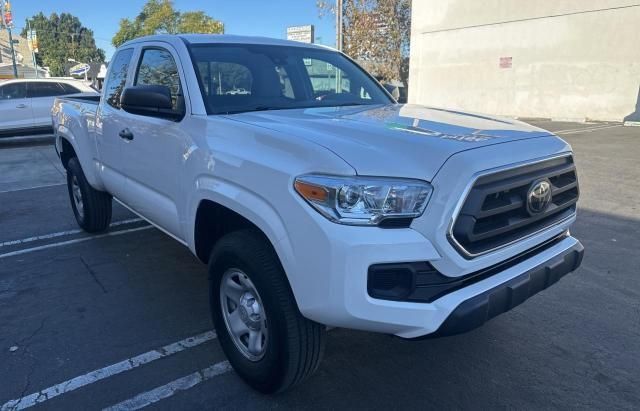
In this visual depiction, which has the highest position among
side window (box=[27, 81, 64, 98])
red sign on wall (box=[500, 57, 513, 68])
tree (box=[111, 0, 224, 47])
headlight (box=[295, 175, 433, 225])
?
tree (box=[111, 0, 224, 47])

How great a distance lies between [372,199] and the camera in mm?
2068

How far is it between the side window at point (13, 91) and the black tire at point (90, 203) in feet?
31.9

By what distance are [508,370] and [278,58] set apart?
266 cm

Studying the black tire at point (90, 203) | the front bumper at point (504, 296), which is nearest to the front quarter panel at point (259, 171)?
the front bumper at point (504, 296)

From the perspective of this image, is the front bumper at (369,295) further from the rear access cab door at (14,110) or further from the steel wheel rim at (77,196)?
the rear access cab door at (14,110)

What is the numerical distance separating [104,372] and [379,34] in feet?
108

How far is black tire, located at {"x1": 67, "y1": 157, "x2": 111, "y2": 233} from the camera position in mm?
5121

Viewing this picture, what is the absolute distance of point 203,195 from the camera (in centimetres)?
282

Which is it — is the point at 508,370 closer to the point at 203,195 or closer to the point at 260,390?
the point at 260,390

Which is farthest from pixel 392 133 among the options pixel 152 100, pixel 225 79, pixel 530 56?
pixel 530 56

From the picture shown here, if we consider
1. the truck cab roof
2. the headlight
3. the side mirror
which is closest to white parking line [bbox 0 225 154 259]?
the truck cab roof

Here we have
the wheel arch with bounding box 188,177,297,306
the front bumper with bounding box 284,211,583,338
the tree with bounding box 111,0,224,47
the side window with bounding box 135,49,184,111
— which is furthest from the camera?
the tree with bounding box 111,0,224,47

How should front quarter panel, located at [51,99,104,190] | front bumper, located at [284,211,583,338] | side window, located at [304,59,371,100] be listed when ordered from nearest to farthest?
front bumper, located at [284,211,583,338], side window, located at [304,59,371,100], front quarter panel, located at [51,99,104,190]

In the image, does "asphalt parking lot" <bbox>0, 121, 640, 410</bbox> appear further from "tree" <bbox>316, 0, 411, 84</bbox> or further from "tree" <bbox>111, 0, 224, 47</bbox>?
"tree" <bbox>111, 0, 224, 47</bbox>
